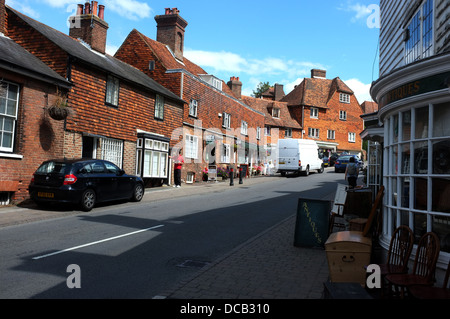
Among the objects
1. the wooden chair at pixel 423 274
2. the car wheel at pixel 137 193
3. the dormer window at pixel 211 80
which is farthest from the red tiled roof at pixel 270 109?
the wooden chair at pixel 423 274

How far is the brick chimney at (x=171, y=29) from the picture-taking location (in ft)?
90.7

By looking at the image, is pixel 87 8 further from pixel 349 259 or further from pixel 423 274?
pixel 423 274

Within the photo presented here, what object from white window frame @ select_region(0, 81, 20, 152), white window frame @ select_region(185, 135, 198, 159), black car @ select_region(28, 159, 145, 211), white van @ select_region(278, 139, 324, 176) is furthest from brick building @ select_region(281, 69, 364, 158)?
white window frame @ select_region(0, 81, 20, 152)

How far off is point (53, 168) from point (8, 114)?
8.58 ft

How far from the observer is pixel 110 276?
536 cm

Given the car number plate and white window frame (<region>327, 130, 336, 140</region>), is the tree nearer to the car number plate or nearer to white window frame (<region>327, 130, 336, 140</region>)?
white window frame (<region>327, 130, 336, 140</region>)

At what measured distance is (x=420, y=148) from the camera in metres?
4.82

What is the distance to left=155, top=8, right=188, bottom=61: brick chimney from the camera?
27656 millimetres

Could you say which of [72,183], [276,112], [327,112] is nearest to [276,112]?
[276,112]

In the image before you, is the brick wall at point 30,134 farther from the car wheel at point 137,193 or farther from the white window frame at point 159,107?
the white window frame at point 159,107

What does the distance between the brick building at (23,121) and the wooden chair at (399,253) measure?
1147 centimetres

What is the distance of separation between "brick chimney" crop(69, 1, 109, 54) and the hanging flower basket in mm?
6424
